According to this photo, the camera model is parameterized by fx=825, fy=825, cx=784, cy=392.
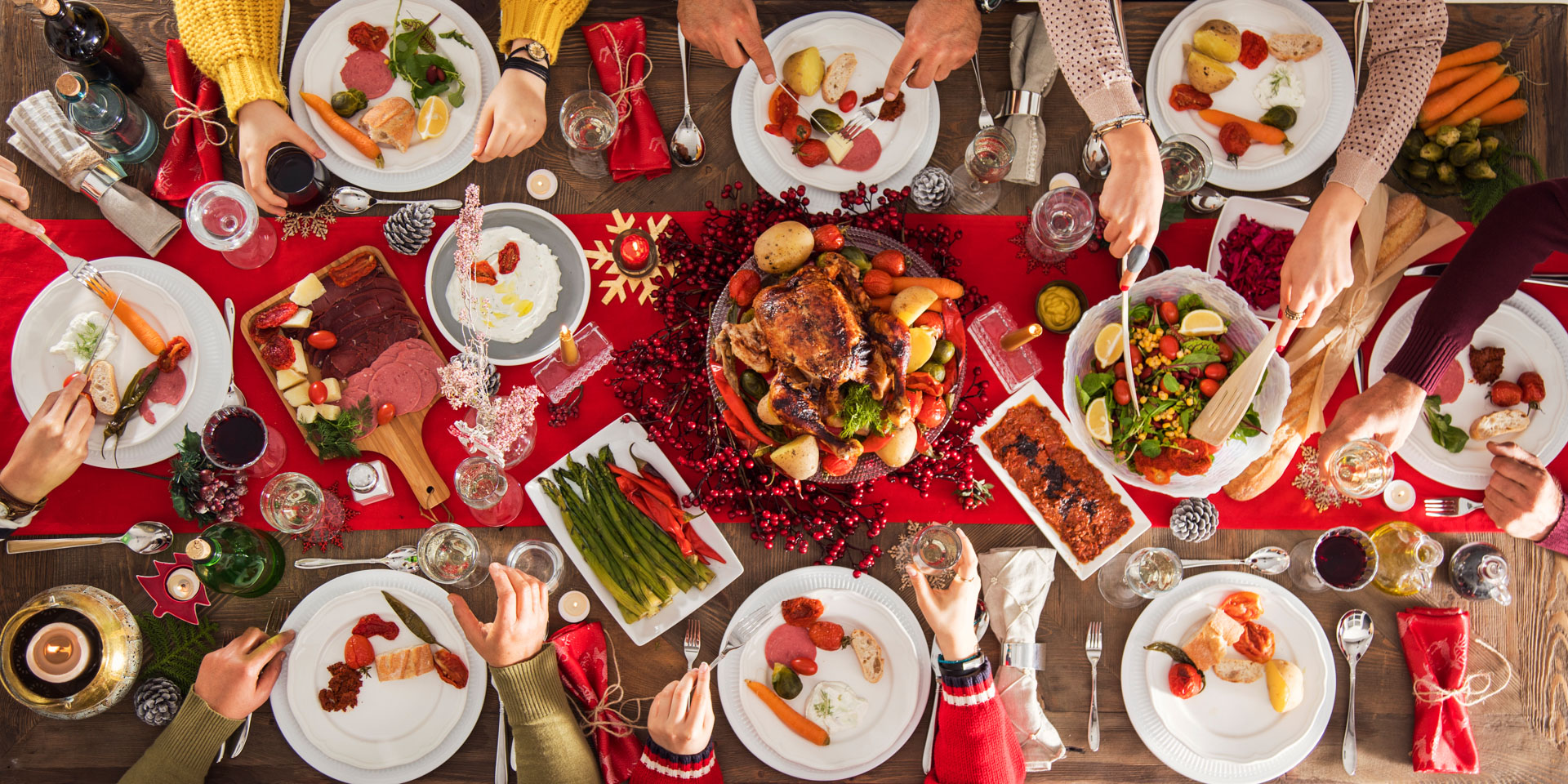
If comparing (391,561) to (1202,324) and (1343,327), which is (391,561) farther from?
(1343,327)

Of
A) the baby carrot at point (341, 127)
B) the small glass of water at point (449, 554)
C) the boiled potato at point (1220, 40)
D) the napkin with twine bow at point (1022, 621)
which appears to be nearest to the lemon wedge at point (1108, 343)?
the napkin with twine bow at point (1022, 621)

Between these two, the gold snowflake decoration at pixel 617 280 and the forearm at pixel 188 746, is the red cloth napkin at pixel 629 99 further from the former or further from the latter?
the forearm at pixel 188 746

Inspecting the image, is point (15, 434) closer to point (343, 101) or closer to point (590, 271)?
point (343, 101)

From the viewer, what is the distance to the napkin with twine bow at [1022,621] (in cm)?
260

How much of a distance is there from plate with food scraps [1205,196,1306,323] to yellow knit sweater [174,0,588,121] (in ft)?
7.35

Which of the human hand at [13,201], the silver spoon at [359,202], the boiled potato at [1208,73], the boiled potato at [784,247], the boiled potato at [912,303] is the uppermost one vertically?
the boiled potato at [1208,73]

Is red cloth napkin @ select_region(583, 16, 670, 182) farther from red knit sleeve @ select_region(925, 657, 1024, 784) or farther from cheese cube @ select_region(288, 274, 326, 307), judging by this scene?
red knit sleeve @ select_region(925, 657, 1024, 784)

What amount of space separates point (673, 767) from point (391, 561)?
1.10 meters

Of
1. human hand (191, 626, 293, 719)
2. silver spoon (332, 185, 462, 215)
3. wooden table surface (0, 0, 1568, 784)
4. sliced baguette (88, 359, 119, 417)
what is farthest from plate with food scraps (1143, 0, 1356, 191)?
sliced baguette (88, 359, 119, 417)

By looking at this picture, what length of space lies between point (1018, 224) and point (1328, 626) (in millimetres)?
1678

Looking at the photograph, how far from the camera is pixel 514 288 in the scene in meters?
2.62

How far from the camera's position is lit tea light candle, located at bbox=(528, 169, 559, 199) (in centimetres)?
273

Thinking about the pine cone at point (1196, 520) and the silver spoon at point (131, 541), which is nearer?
the silver spoon at point (131, 541)

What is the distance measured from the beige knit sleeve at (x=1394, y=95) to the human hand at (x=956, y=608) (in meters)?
1.62
